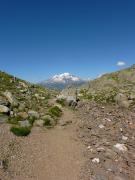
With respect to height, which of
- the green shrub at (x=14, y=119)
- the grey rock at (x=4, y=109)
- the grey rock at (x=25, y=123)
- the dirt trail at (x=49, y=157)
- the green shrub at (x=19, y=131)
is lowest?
the dirt trail at (x=49, y=157)

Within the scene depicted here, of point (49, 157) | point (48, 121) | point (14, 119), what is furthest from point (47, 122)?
point (49, 157)

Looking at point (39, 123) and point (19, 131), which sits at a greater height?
A: point (39, 123)

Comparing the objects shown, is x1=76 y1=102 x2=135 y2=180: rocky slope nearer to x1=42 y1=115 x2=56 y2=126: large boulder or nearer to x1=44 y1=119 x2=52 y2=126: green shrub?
x1=42 y1=115 x2=56 y2=126: large boulder

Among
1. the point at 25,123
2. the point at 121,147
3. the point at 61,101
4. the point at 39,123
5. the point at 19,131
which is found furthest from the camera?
the point at 61,101

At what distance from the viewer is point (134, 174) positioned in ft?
61.4

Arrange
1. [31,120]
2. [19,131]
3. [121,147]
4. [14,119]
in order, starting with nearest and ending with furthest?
[121,147]
[19,131]
[14,119]
[31,120]

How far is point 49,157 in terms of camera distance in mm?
20688

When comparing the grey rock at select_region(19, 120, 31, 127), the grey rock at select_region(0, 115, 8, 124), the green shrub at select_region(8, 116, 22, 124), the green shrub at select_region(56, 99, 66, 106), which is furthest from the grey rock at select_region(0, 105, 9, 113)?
the green shrub at select_region(56, 99, 66, 106)

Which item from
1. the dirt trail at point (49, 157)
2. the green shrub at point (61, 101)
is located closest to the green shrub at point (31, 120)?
the dirt trail at point (49, 157)

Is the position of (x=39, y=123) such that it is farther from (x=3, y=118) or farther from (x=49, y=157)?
(x=49, y=157)

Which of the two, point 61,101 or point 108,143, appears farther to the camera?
point 61,101

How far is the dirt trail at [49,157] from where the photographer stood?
58.7ft

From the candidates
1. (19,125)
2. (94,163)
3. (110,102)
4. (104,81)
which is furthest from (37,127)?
(104,81)

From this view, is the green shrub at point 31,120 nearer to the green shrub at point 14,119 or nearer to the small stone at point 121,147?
the green shrub at point 14,119
